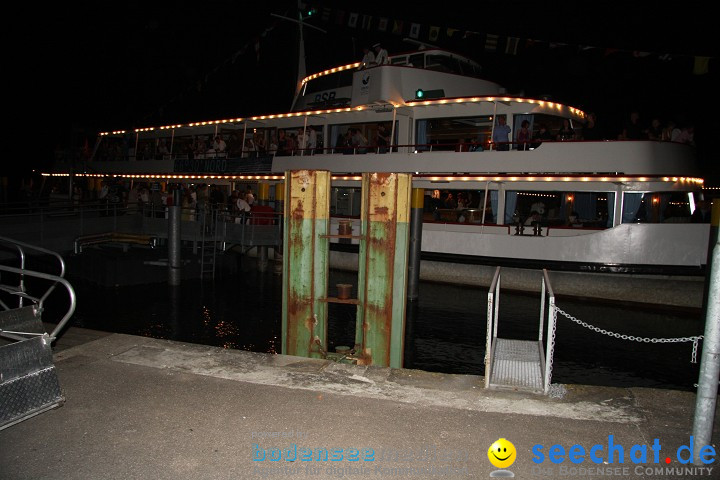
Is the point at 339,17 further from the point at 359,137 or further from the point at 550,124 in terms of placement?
the point at 550,124

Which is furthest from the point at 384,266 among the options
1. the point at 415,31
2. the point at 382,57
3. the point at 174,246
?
the point at 415,31

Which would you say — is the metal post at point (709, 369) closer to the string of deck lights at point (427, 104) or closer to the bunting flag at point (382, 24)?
the string of deck lights at point (427, 104)

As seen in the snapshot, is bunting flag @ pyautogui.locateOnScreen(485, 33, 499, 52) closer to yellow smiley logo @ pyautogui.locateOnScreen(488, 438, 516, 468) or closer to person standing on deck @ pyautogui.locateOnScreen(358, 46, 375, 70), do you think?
person standing on deck @ pyautogui.locateOnScreen(358, 46, 375, 70)

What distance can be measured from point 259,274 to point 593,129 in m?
11.4

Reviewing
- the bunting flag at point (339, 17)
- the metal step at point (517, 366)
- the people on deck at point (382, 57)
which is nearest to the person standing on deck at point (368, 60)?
the people on deck at point (382, 57)

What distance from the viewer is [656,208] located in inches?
506

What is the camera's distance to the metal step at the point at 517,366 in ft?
15.0

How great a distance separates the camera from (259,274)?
17047mm

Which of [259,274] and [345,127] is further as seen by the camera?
[345,127]

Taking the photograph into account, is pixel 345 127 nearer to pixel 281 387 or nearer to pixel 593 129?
pixel 593 129

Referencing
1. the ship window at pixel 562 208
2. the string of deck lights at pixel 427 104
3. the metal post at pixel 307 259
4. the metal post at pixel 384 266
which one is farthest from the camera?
the string of deck lights at pixel 427 104

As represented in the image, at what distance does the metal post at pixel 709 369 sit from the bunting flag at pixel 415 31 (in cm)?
1623

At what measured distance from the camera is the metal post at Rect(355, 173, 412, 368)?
6.59m

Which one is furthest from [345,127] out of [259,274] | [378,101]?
[259,274]
